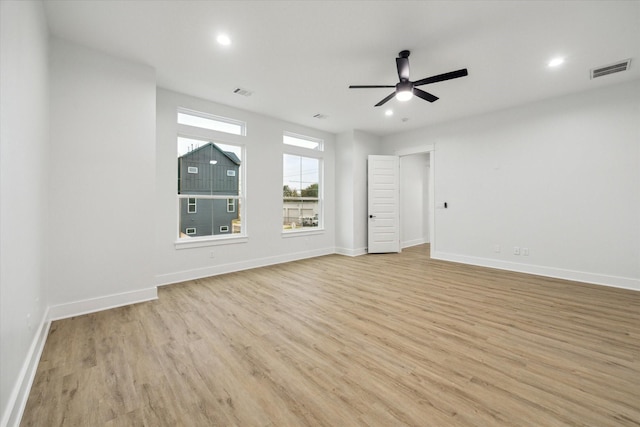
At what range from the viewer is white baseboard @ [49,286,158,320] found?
9.15ft

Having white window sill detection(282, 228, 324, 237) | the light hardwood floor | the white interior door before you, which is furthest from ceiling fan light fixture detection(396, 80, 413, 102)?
white window sill detection(282, 228, 324, 237)

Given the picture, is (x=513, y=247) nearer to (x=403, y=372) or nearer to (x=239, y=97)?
(x=403, y=372)

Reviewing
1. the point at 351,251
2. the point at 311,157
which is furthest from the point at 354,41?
the point at 351,251

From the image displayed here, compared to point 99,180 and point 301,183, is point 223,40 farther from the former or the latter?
point 301,183

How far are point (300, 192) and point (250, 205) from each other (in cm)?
141

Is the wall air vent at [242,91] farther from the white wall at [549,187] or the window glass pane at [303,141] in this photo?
the white wall at [549,187]

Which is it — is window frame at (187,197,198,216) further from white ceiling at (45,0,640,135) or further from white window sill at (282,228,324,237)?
white window sill at (282,228,324,237)

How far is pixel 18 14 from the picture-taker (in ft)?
5.44

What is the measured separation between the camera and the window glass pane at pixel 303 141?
5879 mm

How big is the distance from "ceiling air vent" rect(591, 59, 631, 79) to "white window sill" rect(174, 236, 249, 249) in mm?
5874

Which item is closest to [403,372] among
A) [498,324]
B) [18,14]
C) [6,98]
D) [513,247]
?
[498,324]

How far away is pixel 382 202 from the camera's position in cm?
652

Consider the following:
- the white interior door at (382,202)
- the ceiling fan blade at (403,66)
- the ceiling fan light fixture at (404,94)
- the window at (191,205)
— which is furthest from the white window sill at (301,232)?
the ceiling fan blade at (403,66)

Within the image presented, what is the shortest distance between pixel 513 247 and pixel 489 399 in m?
4.19
